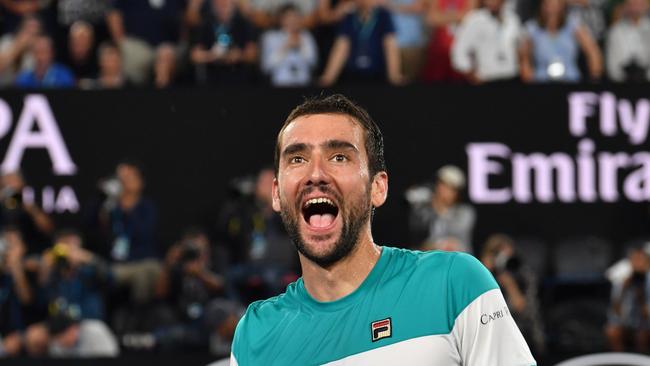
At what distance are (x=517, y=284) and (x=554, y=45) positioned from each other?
7.39ft

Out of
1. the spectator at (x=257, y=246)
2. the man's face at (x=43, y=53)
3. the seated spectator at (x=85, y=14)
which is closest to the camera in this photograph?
the spectator at (x=257, y=246)

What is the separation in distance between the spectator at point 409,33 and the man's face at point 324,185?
809cm

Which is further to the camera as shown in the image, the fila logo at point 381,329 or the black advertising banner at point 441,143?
the black advertising banner at point 441,143

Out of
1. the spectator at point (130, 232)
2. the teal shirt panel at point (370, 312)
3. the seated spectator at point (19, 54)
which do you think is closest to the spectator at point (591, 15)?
the spectator at point (130, 232)

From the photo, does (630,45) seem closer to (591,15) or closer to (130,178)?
(591,15)

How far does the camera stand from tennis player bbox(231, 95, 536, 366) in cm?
318

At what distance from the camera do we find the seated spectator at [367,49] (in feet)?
36.5

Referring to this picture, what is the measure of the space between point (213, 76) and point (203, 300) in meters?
2.17

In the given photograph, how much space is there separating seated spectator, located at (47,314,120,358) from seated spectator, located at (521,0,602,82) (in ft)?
14.2

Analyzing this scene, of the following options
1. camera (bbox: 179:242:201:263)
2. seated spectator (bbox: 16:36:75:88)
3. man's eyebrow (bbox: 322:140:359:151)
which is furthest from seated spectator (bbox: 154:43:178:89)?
man's eyebrow (bbox: 322:140:359:151)

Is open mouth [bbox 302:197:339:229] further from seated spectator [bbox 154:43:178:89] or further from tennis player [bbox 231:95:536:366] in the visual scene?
seated spectator [bbox 154:43:178:89]

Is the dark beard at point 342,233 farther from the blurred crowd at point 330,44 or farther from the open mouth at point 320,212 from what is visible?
the blurred crowd at point 330,44

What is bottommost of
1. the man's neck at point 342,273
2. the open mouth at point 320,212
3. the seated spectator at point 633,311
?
the seated spectator at point 633,311

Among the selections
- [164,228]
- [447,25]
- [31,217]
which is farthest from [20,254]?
[447,25]
